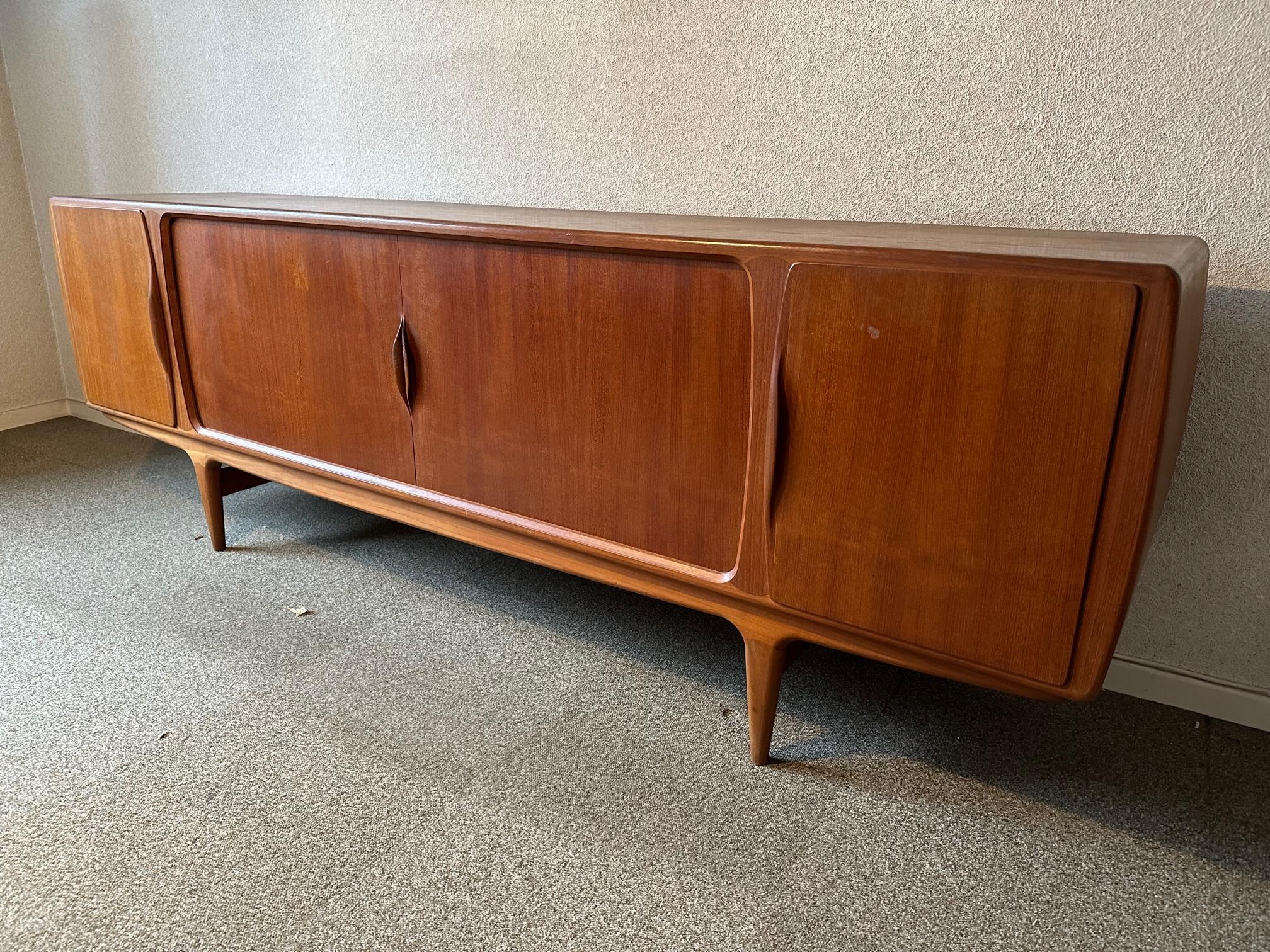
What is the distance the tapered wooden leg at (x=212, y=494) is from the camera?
175 centimetres

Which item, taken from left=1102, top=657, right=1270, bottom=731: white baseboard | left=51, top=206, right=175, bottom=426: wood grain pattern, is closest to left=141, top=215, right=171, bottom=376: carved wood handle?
left=51, top=206, right=175, bottom=426: wood grain pattern

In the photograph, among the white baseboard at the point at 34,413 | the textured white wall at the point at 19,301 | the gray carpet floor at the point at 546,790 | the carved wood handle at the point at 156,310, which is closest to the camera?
the gray carpet floor at the point at 546,790

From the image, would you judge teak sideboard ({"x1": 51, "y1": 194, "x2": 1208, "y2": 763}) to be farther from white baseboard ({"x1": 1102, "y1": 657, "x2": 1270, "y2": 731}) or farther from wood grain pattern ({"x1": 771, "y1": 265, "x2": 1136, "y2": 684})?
white baseboard ({"x1": 1102, "y1": 657, "x2": 1270, "y2": 731})

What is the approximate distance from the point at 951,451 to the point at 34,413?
276 centimetres

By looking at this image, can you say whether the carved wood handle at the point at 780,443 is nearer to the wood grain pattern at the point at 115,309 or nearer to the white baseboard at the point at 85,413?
the wood grain pattern at the point at 115,309

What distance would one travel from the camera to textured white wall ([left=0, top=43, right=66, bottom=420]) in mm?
2512

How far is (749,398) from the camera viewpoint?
104 centimetres

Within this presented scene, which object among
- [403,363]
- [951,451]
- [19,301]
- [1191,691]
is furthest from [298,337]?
[19,301]

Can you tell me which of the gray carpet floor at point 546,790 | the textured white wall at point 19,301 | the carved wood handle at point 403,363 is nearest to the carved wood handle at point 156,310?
the gray carpet floor at point 546,790

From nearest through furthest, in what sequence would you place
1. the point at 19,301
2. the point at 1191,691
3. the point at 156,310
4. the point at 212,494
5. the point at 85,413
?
the point at 1191,691 → the point at 156,310 → the point at 212,494 → the point at 19,301 → the point at 85,413

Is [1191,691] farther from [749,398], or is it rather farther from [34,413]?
[34,413]

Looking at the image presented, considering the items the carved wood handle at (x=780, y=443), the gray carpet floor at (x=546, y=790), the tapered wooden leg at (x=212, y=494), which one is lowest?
the gray carpet floor at (x=546, y=790)

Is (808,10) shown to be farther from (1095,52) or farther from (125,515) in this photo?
(125,515)

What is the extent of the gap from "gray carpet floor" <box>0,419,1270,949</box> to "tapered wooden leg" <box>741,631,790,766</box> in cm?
4
